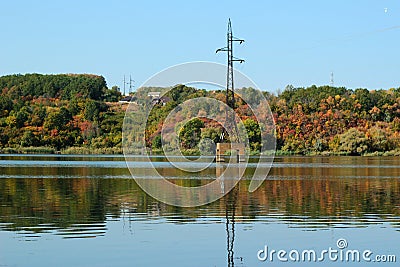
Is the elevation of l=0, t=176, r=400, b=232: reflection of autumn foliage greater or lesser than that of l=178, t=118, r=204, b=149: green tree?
lesser

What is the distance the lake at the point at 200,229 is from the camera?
1191 cm

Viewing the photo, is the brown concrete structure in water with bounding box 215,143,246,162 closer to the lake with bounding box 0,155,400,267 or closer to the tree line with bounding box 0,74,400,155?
the tree line with bounding box 0,74,400,155

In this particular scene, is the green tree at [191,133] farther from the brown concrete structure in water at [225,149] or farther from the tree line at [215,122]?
the brown concrete structure in water at [225,149]

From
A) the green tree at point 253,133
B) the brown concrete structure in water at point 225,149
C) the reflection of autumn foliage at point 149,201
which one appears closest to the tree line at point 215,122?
the green tree at point 253,133

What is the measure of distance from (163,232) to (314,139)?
75.9 m

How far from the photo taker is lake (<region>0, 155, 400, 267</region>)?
1191cm

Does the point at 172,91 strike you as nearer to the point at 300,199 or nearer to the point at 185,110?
the point at 185,110

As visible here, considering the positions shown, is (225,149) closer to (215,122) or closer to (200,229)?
(215,122)

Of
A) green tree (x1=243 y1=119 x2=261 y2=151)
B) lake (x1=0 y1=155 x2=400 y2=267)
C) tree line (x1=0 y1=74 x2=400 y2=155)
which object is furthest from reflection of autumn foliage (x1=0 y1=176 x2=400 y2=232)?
green tree (x1=243 y1=119 x2=261 y2=151)

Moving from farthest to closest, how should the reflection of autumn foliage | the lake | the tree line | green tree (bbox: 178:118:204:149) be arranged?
the tree line, green tree (bbox: 178:118:204:149), the reflection of autumn foliage, the lake

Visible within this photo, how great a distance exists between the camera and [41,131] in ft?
295

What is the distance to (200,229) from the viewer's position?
15047mm

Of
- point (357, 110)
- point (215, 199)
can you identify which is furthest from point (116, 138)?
point (215, 199)

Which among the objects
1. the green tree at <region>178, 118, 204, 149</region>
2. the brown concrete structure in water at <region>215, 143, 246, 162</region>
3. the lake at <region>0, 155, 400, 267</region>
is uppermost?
the green tree at <region>178, 118, 204, 149</region>
